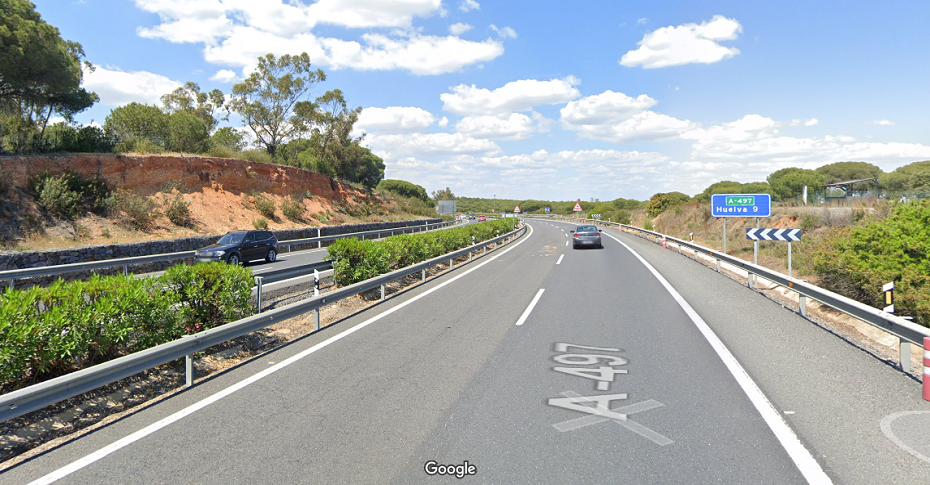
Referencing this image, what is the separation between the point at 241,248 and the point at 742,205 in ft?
66.4

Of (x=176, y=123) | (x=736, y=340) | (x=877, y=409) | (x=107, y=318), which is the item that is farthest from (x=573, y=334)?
(x=176, y=123)

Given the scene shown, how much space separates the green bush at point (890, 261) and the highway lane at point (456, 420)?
16.8ft

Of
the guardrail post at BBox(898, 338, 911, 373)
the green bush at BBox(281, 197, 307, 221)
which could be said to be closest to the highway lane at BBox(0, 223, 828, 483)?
the guardrail post at BBox(898, 338, 911, 373)

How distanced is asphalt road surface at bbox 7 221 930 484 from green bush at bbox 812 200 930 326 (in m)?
2.79

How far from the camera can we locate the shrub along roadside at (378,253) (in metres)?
12.1

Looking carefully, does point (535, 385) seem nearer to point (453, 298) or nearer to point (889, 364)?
point (889, 364)

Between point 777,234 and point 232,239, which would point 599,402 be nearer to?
point 777,234

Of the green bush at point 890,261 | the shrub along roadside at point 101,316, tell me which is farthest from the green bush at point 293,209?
the green bush at point 890,261

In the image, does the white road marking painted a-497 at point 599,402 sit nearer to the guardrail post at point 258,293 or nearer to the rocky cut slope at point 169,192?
the guardrail post at point 258,293

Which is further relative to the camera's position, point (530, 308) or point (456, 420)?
point (530, 308)

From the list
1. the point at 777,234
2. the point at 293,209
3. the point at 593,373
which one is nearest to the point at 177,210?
the point at 293,209

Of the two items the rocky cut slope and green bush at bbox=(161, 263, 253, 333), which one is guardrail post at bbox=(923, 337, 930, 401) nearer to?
green bush at bbox=(161, 263, 253, 333)

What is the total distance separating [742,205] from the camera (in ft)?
62.5

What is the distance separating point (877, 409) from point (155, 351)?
7408 mm
